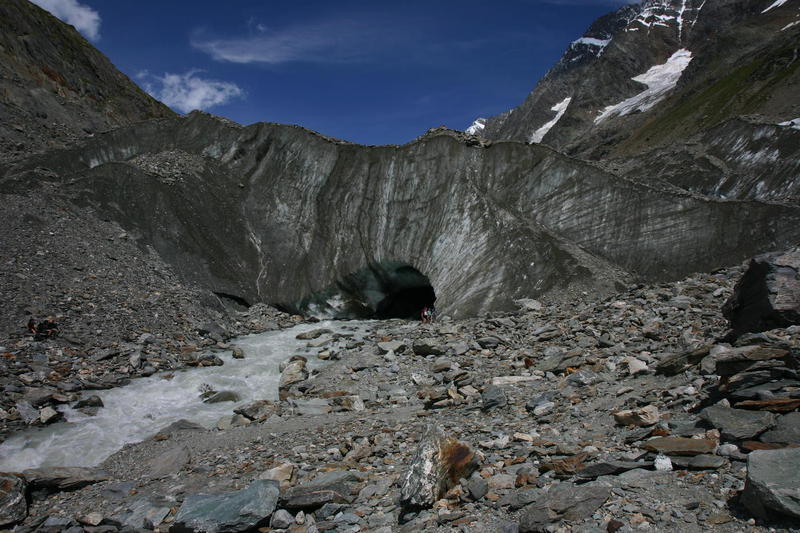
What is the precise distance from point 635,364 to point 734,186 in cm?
3119

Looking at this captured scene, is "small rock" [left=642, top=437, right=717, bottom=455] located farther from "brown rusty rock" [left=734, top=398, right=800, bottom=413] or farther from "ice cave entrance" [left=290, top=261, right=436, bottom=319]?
"ice cave entrance" [left=290, top=261, right=436, bottom=319]

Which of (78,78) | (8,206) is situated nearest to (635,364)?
(8,206)

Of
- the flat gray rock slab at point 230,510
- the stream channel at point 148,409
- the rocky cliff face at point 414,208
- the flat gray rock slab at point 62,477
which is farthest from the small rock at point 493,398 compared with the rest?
the rocky cliff face at point 414,208

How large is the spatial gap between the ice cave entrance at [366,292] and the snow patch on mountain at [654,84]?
363ft

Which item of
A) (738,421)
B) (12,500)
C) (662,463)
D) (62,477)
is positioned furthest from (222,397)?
(738,421)

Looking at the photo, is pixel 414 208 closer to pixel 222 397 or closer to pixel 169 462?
pixel 222 397

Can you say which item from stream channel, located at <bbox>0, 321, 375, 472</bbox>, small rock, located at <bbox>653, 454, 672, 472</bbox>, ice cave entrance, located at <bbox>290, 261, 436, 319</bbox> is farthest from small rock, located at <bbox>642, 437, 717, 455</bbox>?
ice cave entrance, located at <bbox>290, 261, 436, 319</bbox>

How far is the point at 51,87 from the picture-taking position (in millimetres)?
47344

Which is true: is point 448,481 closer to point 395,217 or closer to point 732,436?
point 732,436

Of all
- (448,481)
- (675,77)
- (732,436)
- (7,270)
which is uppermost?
(675,77)

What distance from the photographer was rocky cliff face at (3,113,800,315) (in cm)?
2173

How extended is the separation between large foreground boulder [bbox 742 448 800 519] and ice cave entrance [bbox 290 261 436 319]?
23378 millimetres

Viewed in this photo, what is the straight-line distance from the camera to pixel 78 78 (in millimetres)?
52562

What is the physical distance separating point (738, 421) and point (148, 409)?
14.1 m
